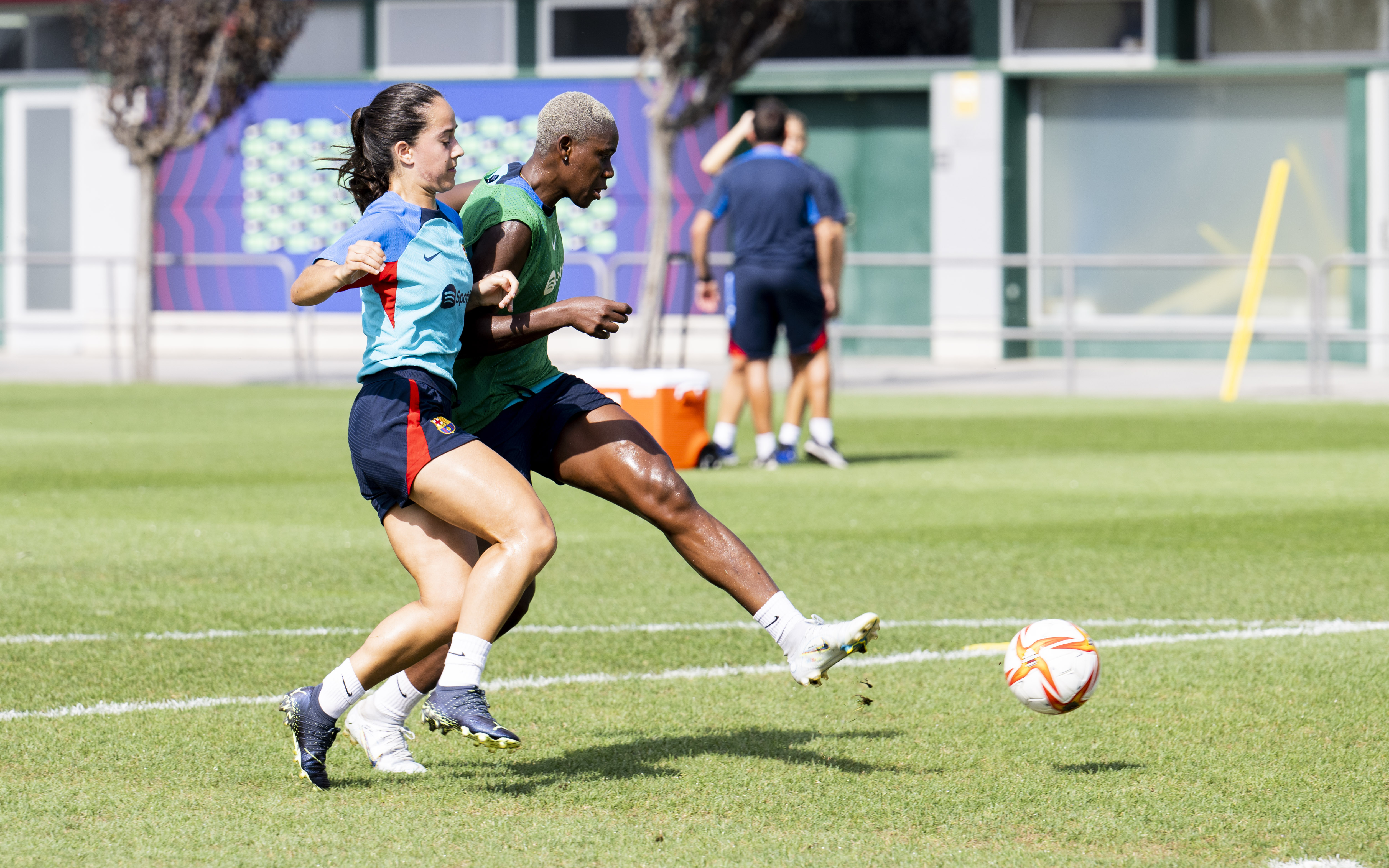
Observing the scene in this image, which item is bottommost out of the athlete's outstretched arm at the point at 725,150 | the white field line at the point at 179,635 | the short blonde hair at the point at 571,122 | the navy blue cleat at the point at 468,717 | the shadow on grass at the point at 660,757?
the shadow on grass at the point at 660,757

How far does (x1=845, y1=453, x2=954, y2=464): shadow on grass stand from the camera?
44.9 ft

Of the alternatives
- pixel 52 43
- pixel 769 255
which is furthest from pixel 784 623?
pixel 52 43

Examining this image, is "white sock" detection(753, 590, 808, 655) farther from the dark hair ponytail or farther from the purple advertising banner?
the purple advertising banner

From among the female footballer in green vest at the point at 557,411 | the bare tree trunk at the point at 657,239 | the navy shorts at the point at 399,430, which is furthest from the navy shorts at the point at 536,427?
the bare tree trunk at the point at 657,239

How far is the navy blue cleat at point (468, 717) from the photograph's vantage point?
4.51m

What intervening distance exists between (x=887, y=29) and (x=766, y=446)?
519 inches

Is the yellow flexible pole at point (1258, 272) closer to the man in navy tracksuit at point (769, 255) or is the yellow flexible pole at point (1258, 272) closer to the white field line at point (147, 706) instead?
the man in navy tracksuit at point (769, 255)

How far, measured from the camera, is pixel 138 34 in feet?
70.0

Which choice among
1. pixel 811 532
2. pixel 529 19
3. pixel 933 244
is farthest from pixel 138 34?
pixel 811 532

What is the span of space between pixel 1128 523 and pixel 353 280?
21.2 feet

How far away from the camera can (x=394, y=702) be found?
198 inches

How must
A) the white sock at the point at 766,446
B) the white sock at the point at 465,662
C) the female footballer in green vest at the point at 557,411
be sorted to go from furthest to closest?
the white sock at the point at 766,446, the female footballer in green vest at the point at 557,411, the white sock at the point at 465,662

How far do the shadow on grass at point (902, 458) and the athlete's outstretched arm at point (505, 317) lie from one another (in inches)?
341

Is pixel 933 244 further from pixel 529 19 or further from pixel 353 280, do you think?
pixel 353 280
